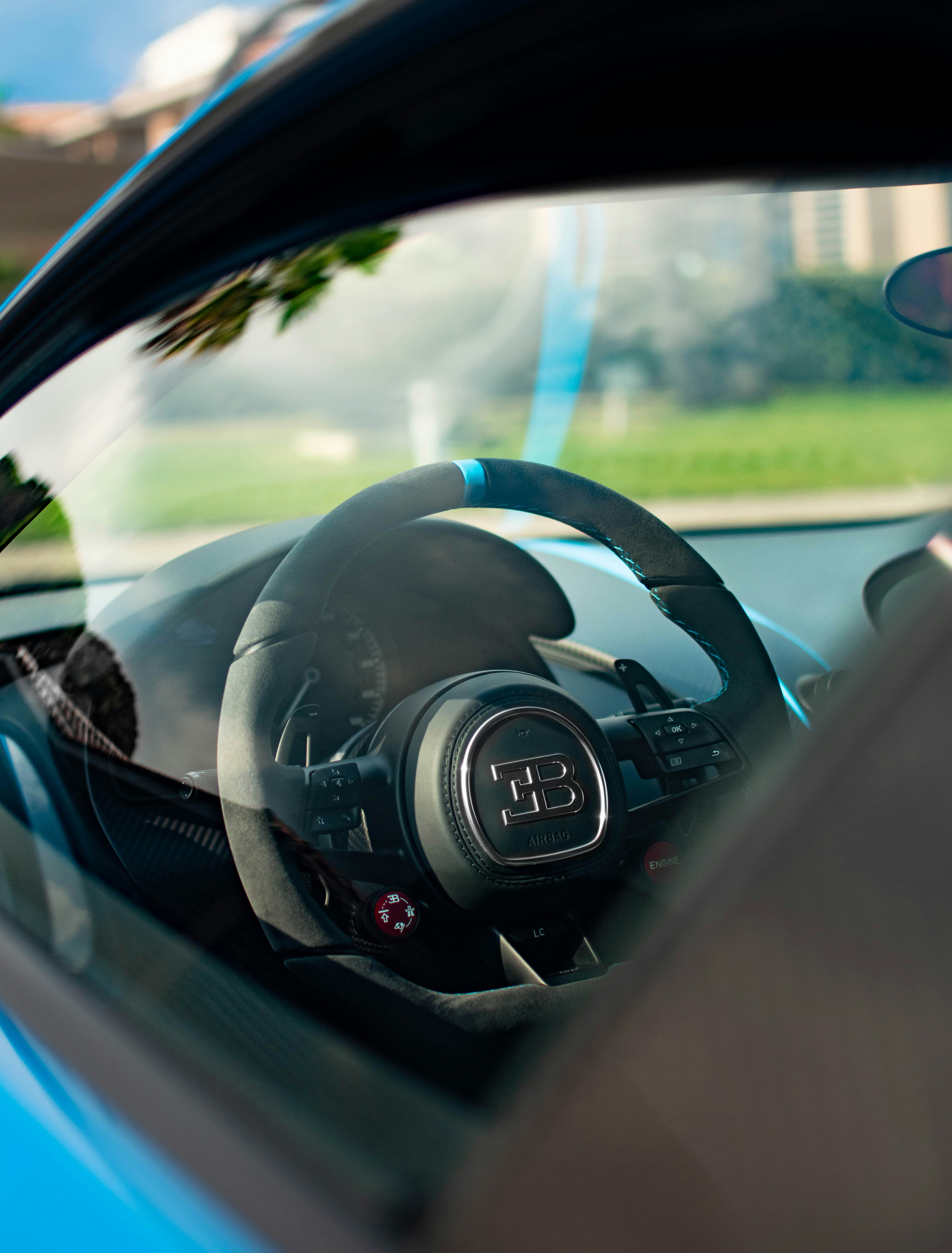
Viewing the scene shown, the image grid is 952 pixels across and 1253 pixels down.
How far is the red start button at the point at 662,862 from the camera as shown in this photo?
1.33 metres

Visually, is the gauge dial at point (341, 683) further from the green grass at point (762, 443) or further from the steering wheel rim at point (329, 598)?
the green grass at point (762, 443)

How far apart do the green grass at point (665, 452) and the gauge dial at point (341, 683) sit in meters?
0.52

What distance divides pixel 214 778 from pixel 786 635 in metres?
1.06

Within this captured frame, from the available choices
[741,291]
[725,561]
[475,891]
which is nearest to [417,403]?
[725,561]

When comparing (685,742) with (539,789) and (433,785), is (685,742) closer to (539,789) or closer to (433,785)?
(539,789)

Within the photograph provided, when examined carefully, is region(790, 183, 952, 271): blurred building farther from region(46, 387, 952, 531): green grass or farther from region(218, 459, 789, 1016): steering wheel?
region(218, 459, 789, 1016): steering wheel

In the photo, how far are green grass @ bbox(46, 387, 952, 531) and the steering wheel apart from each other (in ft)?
2.11

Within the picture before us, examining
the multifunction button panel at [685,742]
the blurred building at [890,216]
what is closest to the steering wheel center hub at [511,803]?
the multifunction button panel at [685,742]

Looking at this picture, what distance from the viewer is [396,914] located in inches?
50.2

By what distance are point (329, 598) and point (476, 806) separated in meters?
0.33

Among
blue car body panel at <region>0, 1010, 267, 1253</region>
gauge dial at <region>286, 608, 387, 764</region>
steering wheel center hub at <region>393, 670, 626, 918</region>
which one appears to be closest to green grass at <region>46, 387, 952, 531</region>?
gauge dial at <region>286, 608, 387, 764</region>

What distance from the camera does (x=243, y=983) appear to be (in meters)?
1.11

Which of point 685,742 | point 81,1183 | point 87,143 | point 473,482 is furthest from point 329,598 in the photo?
point 87,143

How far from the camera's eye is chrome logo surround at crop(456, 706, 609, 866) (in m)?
1.26
